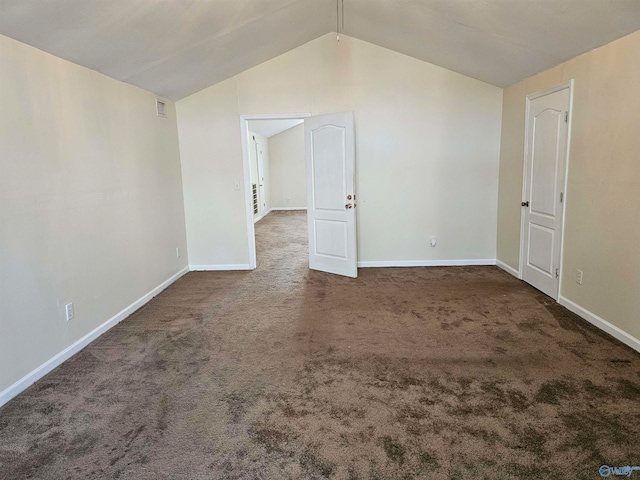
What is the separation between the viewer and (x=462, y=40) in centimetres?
402

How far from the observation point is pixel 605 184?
3.27m

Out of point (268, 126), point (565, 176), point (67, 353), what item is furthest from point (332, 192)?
point (268, 126)

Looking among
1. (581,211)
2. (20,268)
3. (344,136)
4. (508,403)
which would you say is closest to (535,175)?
(581,211)

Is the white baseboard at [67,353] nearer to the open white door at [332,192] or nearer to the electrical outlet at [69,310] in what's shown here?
the electrical outlet at [69,310]

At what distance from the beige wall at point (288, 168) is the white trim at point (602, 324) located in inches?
389

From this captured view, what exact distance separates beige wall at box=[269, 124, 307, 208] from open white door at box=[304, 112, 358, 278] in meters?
7.70

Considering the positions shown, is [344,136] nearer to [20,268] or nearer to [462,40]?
[462,40]

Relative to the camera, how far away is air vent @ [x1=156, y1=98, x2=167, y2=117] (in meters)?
4.84

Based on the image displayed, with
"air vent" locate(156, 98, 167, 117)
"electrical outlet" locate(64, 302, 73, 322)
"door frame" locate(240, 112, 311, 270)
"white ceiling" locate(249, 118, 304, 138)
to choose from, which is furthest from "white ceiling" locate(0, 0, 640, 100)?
"white ceiling" locate(249, 118, 304, 138)

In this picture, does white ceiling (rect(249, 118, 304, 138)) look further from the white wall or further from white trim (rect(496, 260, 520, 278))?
white trim (rect(496, 260, 520, 278))

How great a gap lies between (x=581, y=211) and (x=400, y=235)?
2340 millimetres

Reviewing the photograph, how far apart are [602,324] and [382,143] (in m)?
3.21

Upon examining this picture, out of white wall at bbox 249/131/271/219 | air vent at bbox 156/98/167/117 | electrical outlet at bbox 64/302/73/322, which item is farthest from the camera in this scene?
white wall at bbox 249/131/271/219
